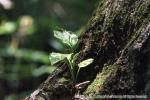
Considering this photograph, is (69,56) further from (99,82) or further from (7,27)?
(7,27)

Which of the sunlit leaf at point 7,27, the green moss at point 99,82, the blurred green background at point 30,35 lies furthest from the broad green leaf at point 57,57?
the sunlit leaf at point 7,27

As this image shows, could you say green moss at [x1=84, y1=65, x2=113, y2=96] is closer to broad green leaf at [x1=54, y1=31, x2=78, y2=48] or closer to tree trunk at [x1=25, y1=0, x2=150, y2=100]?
tree trunk at [x1=25, y1=0, x2=150, y2=100]

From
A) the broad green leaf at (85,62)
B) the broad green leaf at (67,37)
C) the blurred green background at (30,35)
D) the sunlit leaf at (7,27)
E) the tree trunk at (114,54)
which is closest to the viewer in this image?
the tree trunk at (114,54)

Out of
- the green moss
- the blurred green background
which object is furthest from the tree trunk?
the blurred green background

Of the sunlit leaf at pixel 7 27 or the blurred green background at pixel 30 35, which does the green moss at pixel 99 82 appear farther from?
the sunlit leaf at pixel 7 27

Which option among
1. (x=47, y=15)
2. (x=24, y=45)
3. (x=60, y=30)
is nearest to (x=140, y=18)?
(x=60, y=30)

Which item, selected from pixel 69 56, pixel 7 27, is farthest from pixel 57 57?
pixel 7 27
